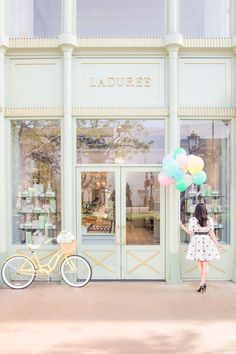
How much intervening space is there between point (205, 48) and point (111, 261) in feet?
14.7

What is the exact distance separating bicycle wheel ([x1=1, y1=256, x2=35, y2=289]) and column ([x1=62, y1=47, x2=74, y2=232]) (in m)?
0.98

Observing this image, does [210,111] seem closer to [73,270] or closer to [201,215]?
[201,215]

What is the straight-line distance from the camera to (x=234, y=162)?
7.70 m

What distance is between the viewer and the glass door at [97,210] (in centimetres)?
773

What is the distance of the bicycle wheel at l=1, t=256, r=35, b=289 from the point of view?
7.21 metres

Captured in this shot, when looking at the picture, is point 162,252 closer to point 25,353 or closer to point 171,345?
point 171,345

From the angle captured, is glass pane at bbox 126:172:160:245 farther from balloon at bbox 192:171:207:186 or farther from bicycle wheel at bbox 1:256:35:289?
bicycle wheel at bbox 1:256:35:289

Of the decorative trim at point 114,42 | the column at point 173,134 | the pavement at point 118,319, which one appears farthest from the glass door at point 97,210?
the decorative trim at point 114,42

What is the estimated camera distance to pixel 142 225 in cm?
771

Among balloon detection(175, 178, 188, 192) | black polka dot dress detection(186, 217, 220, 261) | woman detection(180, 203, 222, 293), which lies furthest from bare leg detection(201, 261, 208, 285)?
balloon detection(175, 178, 188, 192)

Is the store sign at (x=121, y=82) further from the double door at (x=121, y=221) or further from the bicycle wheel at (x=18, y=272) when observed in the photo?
the bicycle wheel at (x=18, y=272)

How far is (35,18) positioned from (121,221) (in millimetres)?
4353

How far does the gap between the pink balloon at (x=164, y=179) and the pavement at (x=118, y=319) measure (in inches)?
73.6

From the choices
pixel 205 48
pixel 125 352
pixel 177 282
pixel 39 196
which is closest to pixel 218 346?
pixel 125 352
